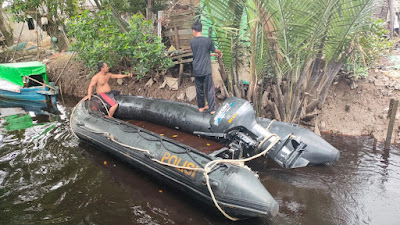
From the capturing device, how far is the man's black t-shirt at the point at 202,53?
4.29 m

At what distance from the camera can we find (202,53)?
4.33 m

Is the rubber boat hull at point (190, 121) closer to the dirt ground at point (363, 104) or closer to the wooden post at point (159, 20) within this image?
the dirt ground at point (363, 104)

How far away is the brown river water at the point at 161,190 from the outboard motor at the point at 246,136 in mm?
569

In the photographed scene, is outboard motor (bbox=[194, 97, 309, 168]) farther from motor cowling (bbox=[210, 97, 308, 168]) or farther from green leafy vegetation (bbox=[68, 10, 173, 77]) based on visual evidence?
green leafy vegetation (bbox=[68, 10, 173, 77])

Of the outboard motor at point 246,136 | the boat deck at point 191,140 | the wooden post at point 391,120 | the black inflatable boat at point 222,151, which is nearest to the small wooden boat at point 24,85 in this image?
the black inflatable boat at point 222,151

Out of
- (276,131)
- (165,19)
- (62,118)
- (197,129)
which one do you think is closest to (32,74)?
(62,118)

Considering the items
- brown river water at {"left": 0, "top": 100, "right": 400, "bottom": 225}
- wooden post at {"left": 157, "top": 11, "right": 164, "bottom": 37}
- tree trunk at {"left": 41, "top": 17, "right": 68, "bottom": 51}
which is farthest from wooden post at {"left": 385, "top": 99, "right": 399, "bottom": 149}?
tree trunk at {"left": 41, "top": 17, "right": 68, "bottom": 51}

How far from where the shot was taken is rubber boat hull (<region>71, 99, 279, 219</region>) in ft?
9.44

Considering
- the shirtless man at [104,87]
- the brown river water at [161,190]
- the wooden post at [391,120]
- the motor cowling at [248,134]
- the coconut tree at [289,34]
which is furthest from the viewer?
the shirtless man at [104,87]

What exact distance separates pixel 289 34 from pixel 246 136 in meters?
1.68

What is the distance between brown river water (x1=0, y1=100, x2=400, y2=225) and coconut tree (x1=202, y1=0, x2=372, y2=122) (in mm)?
1355

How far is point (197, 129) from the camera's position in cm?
460

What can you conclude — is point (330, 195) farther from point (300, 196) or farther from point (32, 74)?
point (32, 74)

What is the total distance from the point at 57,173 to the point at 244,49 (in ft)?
12.9
